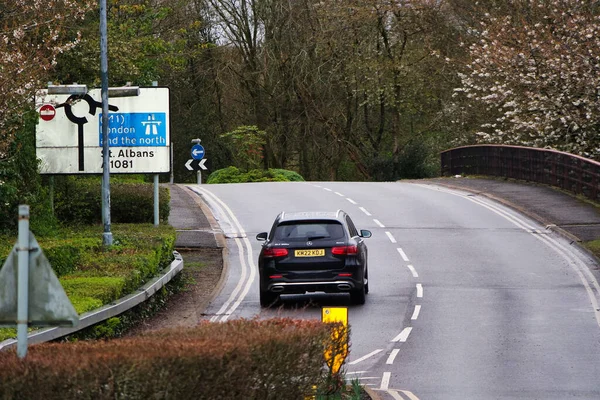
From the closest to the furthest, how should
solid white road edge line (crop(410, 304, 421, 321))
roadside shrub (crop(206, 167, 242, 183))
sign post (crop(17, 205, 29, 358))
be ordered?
sign post (crop(17, 205, 29, 358)) < solid white road edge line (crop(410, 304, 421, 321)) < roadside shrub (crop(206, 167, 242, 183))

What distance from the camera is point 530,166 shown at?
38.8 m

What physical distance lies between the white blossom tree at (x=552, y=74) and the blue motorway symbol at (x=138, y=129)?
15.5 meters

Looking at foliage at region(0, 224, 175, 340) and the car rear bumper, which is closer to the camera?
foliage at region(0, 224, 175, 340)

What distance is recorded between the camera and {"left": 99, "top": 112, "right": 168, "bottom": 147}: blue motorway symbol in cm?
2823

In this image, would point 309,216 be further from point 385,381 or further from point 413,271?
point 385,381

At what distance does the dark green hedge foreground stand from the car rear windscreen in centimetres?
961

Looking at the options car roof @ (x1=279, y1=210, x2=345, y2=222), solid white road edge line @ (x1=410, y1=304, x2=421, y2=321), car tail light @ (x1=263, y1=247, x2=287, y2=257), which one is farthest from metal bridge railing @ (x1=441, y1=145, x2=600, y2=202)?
car tail light @ (x1=263, y1=247, x2=287, y2=257)

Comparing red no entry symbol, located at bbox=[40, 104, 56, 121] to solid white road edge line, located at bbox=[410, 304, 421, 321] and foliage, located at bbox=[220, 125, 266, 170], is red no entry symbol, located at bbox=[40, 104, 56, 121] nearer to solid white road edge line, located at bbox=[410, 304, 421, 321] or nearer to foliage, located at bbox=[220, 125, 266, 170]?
solid white road edge line, located at bbox=[410, 304, 421, 321]

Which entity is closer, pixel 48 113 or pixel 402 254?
pixel 402 254

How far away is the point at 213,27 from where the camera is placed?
201ft

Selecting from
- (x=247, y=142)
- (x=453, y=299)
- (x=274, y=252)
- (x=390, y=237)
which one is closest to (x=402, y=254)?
(x=390, y=237)

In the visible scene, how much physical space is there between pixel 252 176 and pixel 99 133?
24018mm

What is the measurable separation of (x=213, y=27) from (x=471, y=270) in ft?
128

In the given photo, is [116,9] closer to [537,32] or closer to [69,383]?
[537,32]
